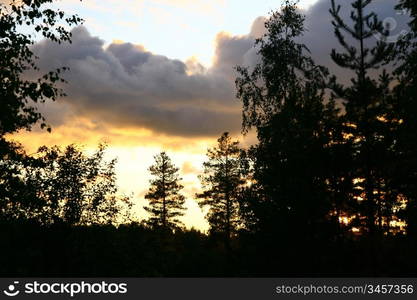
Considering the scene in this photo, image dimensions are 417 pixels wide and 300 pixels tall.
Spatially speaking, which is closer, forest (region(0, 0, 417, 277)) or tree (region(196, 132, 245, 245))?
forest (region(0, 0, 417, 277))

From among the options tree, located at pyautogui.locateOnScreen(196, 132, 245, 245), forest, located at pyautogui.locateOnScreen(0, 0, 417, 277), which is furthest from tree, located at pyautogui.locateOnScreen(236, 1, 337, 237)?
tree, located at pyautogui.locateOnScreen(196, 132, 245, 245)

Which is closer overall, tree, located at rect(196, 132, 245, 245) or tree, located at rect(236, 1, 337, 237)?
tree, located at rect(236, 1, 337, 237)

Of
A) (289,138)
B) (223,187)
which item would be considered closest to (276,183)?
(289,138)

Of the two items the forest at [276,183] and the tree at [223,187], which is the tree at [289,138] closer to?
the forest at [276,183]

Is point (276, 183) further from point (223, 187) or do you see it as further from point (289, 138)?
point (223, 187)

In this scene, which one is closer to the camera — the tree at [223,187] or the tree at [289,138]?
the tree at [289,138]

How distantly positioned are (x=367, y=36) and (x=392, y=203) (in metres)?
20.5

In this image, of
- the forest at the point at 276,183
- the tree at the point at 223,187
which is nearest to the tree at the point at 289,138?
the forest at the point at 276,183

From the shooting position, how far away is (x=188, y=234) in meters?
75.1

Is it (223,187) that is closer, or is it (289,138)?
(289,138)

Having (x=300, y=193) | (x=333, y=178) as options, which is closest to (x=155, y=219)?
(x=333, y=178)

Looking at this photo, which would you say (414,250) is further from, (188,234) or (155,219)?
(188,234)

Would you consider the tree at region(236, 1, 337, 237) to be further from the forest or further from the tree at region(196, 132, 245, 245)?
the tree at region(196, 132, 245, 245)

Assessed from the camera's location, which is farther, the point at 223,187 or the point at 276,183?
the point at 223,187
